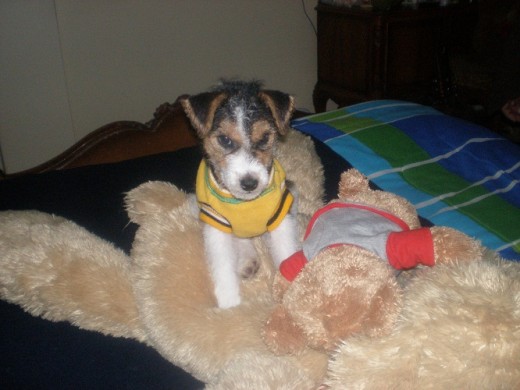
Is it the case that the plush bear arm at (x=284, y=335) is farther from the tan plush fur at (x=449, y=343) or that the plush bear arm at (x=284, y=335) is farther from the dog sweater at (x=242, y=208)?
the dog sweater at (x=242, y=208)

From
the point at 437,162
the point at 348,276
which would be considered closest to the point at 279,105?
the point at 348,276

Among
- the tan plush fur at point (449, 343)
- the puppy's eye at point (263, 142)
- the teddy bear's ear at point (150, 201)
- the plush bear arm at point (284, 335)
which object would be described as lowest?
the plush bear arm at point (284, 335)

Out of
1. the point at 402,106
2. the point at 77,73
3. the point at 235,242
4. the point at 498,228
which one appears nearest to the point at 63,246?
the point at 235,242

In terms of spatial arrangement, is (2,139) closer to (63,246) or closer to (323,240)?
(63,246)

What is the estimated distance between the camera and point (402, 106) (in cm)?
280

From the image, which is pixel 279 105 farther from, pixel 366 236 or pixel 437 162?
pixel 437 162

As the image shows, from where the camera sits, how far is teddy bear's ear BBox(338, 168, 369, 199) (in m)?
1.33

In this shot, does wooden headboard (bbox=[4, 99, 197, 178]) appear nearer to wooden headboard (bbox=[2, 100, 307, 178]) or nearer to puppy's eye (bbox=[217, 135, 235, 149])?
wooden headboard (bbox=[2, 100, 307, 178])

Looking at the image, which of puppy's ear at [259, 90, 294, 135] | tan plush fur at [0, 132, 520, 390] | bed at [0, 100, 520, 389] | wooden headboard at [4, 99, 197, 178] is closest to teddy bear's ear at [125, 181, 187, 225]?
tan plush fur at [0, 132, 520, 390]

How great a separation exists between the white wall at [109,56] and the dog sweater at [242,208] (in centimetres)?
271

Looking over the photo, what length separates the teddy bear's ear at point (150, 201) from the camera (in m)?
1.58

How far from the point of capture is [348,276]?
3.05ft

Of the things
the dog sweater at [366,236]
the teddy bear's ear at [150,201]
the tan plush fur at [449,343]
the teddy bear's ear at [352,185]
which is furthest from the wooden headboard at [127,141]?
the tan plush fur at [449,343]

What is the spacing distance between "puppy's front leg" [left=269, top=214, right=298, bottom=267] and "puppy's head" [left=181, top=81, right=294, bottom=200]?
0.18 metres
